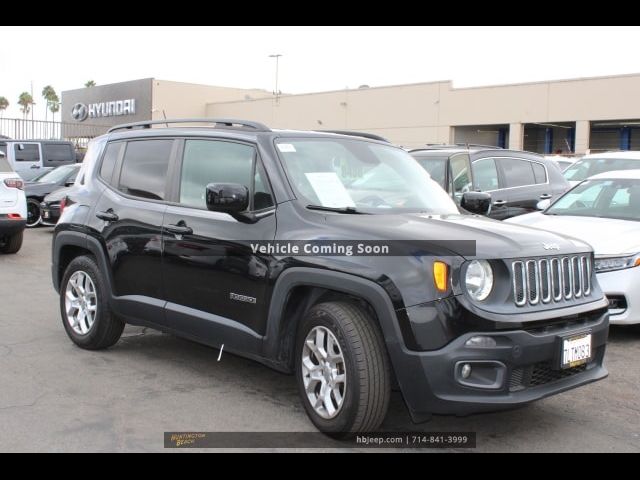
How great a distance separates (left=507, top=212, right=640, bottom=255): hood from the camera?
6.72 metres

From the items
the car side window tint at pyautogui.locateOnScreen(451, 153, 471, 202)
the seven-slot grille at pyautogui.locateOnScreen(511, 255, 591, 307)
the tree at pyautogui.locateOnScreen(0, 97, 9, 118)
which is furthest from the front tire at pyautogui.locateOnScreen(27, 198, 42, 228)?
the tree at pyautogui.locateOnScreen(0, 97, 9, 118)

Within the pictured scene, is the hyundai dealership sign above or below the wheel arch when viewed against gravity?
above

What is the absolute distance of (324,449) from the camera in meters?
4.18

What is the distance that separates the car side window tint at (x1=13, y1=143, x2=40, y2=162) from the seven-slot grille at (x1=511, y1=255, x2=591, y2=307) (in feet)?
62.8

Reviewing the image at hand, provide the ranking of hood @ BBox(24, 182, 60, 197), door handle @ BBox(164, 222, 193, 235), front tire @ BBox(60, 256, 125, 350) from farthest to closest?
1. hood @ BBox(24, 182, 60, 197)
2. front tire @ BBox(60, 256, 125, 350)
3. door handle @ BBox(164, 222, 193, 235)

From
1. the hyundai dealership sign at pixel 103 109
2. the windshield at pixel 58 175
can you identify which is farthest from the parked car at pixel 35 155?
the hyundai dealership sign at pixel 103 109

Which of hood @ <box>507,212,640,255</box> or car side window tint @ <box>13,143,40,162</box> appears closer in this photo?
hood @ <box>507,212,640,255</box>

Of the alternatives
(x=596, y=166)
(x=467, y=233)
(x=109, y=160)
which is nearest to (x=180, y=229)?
(x=109, y=160)

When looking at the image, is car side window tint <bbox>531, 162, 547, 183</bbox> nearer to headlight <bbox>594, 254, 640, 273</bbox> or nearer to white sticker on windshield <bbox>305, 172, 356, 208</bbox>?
headlight <bbox>594, 254, 640, 273</bbox>

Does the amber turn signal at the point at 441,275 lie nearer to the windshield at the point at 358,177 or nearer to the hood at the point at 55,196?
the windshield at the point at 358,177

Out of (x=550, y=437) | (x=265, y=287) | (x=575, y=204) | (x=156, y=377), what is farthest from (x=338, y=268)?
(x=575, y=204)

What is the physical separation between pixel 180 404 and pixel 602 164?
10.3 metres

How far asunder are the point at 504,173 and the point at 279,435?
7.29 m

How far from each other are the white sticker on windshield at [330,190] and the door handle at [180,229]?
967 mm
